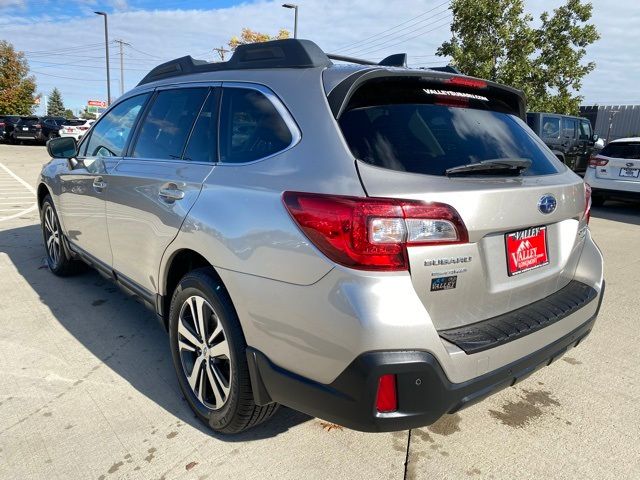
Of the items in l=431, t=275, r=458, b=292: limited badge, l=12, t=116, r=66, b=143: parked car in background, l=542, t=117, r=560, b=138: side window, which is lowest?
l=431, t=275, r=458, b=292: limited badge

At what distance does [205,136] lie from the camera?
8.50 ft

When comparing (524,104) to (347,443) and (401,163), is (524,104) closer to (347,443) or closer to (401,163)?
(401,163)

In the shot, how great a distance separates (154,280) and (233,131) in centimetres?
100

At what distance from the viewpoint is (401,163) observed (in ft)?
6.30

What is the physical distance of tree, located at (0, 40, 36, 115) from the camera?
39500mm

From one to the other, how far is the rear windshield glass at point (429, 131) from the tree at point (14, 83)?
4676 cm

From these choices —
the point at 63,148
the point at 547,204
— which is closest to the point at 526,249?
the point at 547,204

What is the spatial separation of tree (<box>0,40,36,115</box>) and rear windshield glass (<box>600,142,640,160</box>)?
44.2m

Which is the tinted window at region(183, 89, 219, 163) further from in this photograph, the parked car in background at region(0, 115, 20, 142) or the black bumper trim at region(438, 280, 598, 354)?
the parked car in background at region(0, 115, 20, 142)

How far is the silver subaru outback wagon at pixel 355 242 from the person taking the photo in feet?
5.74

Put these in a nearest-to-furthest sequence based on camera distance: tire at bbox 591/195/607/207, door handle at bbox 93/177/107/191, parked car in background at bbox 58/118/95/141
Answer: door handle at bbox 93/177/107/191, tire at bbox 591/195/607/207, parked car in background at bbox 58/118/95/141

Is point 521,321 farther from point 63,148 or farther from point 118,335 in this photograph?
point 63,148

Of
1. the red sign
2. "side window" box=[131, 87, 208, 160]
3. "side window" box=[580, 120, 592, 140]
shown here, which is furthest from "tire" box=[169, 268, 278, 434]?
"side window" box=[580, 120, 592, 140]

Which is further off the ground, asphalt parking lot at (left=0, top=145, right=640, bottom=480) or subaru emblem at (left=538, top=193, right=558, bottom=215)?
subaru emblem at (left=538, top=193, right=558, bottom=215)
